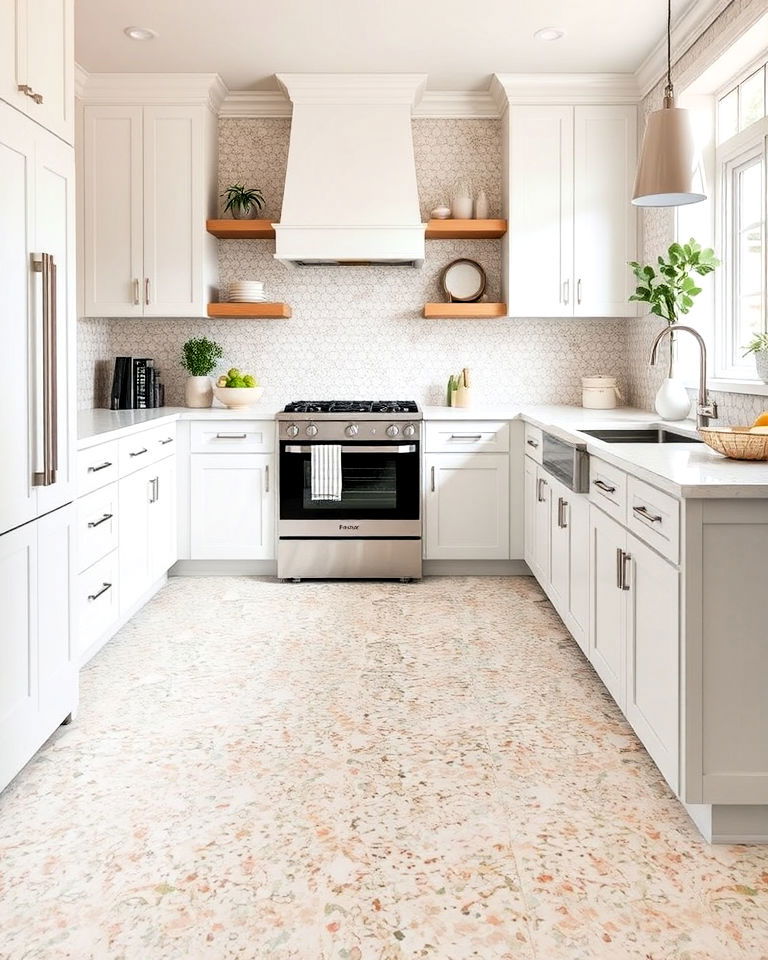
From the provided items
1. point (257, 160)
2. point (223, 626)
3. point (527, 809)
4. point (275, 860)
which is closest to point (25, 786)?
point (275, 860)

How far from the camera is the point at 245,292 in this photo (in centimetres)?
506

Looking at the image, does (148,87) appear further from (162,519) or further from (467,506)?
(467,506)

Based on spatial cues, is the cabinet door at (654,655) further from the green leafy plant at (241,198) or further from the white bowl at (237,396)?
the green leafy plant at (241,198)

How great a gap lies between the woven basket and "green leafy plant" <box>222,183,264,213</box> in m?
3.37

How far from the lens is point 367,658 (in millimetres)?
3535

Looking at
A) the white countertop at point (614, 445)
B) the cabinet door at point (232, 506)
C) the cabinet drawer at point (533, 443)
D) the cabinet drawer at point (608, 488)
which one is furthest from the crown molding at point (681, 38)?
→ the cabinet door at point (232, 506)

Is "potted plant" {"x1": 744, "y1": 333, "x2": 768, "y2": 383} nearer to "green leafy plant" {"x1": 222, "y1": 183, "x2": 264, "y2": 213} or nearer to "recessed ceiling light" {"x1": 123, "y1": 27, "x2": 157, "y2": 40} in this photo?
"green leafy plant" {"x1": 222, "y1": 183, "x2": 264, "y2": 213}

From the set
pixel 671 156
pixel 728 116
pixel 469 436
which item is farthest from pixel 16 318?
pixel 728 116

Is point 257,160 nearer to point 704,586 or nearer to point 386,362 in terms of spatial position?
point 386,362

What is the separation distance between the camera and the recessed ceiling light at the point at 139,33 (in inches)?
168

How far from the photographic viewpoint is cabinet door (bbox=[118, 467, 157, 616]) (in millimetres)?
3812

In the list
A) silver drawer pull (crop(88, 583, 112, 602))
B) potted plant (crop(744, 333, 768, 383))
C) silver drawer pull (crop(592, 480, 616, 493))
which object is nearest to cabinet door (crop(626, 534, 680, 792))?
silver drawer pull (crop(592, 480, 616, 493))

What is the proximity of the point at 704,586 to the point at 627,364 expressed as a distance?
347 centimetres

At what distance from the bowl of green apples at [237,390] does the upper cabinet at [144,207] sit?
453 mm
